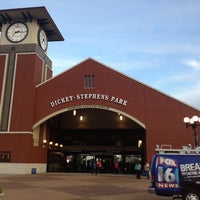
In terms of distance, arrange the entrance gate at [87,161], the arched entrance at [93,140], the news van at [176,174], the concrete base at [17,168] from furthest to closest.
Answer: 1. the arched entrance at [93,140]
2. the entrance gate at [87,161]
3. the concrete base at [17,168]
4. the news van at [176,174]

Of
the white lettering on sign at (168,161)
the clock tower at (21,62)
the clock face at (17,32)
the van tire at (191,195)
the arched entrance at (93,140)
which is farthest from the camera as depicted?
the arched entrance at (93,140)

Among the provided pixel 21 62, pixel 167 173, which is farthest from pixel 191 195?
pixel 21 62

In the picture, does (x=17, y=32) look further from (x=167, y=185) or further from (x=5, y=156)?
(x=167, y=185)

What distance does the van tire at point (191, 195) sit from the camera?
469 inches

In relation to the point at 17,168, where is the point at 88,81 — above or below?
above

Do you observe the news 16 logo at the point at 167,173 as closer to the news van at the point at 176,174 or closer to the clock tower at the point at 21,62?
the news van at the point at 176,174

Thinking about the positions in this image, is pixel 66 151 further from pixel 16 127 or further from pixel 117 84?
pixel 117 84

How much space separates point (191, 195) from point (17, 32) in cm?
3025

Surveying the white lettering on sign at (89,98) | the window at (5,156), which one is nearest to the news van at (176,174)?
the white lettering on sign at (89,98)

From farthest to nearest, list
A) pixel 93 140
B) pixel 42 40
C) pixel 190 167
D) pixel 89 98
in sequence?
1. pixel 93 140
2. pixel 42 40
3. pixel 89 98
4. pixel 190 167

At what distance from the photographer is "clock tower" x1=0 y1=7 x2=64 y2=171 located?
32594 mm

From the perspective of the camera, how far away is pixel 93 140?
4078 centimetres

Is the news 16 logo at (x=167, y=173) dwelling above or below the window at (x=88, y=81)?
below

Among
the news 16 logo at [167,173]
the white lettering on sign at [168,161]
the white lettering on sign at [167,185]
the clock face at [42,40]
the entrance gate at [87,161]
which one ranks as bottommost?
the white lettering on sign at [167,185]
